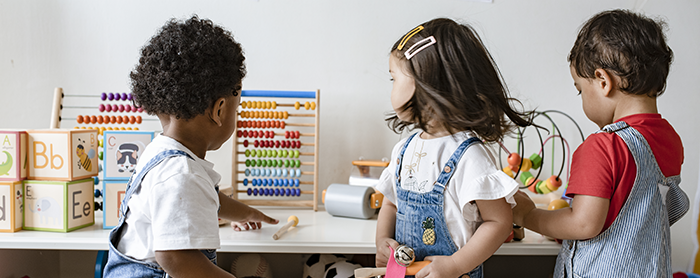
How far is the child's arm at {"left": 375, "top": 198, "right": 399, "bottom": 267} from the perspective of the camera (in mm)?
968

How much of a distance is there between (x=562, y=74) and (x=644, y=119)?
2.70 feet

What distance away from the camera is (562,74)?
5.43 feet

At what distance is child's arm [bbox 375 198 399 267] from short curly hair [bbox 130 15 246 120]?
48cm

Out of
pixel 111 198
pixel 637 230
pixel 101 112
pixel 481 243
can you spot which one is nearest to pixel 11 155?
pixel 111 198

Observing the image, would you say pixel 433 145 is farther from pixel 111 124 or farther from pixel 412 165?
pixel 111 124

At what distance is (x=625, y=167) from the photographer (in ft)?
2.80

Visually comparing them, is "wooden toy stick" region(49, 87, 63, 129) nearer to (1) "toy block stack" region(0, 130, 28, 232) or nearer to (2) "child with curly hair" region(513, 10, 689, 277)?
(1) "toy block stack" region(0, 130, 28, 232)

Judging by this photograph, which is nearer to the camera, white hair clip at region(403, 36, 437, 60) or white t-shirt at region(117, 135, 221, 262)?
white t-shirt at region(117, 135, 221, 262)

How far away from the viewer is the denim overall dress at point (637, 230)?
87cm

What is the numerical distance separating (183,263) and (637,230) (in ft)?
2.90

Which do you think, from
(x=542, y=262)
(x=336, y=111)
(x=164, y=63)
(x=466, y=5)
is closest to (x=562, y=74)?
(x=466, y=5)

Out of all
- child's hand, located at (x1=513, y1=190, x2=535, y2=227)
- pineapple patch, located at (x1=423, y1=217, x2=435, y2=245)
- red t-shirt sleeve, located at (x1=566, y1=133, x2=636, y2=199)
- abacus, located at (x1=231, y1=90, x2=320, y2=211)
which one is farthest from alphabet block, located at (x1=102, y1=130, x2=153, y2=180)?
red t-shirt sleeve, located at (x1=566, y1=133, x2=636, y2=199)

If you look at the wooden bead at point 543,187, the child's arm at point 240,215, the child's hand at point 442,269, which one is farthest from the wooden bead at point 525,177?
the child's arm at point 240,215

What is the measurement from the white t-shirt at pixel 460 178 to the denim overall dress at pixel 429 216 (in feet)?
0.04
